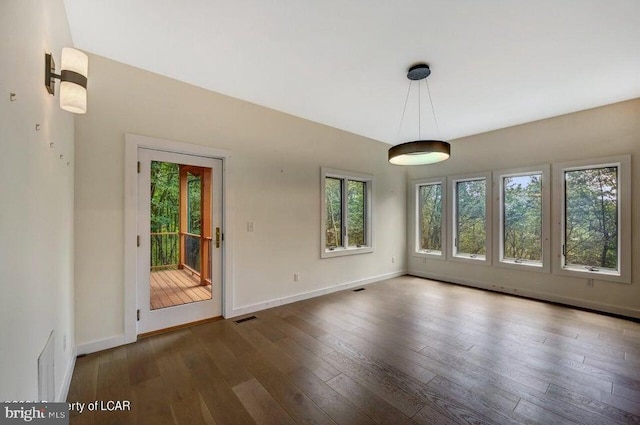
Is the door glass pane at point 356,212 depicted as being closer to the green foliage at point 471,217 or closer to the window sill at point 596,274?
the green foliage at point 471,217

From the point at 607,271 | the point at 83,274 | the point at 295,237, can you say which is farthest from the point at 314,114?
the point at 607,271

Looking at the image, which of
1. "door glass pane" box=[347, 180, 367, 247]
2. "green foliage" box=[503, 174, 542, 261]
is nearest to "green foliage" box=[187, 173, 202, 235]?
"door glass pane" box=[347, 180, 367, 247]

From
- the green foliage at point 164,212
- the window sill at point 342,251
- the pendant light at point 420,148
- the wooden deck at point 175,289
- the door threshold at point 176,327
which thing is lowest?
the door threshold at point 176,327

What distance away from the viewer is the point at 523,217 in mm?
4438

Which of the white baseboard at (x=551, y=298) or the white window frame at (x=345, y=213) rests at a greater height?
the white window frame at (x=345, y=213)

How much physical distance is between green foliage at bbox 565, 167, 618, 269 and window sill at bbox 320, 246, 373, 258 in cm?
307

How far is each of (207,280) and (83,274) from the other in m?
1.22

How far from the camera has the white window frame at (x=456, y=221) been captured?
4730 mm

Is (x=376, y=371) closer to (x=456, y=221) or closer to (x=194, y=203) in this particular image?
(x=194, y=203)

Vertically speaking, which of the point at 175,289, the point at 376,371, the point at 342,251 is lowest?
the point at 376,371

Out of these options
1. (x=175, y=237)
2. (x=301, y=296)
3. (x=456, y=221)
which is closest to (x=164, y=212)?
(x=175, y=237)

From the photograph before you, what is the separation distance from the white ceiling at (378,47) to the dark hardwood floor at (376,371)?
9.40ft

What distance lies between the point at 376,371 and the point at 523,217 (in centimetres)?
385

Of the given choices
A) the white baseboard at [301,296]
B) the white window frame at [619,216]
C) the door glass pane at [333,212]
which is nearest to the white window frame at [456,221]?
the white window frame at [619,216]
